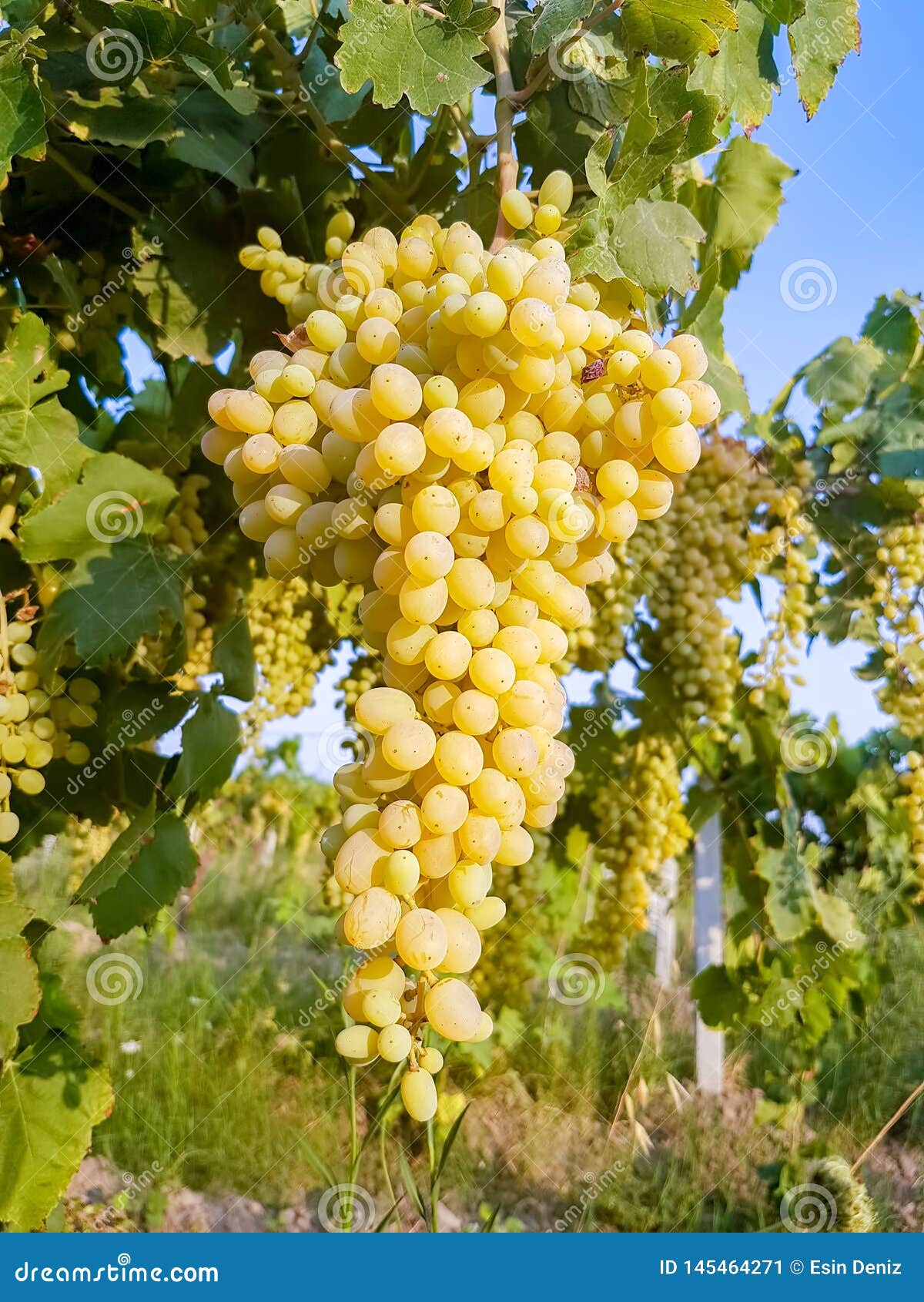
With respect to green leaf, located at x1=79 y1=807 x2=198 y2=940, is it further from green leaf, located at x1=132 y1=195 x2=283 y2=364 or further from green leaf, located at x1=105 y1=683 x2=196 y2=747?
green leaf, located at x1=132 y1=195 x2=283 y2=364

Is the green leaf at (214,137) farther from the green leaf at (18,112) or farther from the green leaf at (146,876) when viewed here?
the green leaf at (146,876)

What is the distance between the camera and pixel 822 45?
1.00m

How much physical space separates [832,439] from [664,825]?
2.70ft

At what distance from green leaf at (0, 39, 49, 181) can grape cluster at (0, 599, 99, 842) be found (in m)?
0.46

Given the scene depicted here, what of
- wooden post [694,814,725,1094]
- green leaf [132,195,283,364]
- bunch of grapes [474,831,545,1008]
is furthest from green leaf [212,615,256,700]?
wooden post [694,814,725,1094]

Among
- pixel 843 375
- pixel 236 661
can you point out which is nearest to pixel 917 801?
pixel 843 375

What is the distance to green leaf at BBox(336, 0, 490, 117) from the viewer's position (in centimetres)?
82

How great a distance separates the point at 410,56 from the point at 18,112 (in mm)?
357

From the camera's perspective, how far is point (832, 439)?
6.48 ft

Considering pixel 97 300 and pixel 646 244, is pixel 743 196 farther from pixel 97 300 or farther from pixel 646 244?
pixel 97 300

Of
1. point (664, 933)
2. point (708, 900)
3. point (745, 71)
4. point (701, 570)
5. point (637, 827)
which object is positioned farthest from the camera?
point (664, 933)

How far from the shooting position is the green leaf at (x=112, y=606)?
44.4 inches

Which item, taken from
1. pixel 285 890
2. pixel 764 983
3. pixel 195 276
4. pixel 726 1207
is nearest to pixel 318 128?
pixel 195 276

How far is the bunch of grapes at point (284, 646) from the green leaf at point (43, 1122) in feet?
2.03
